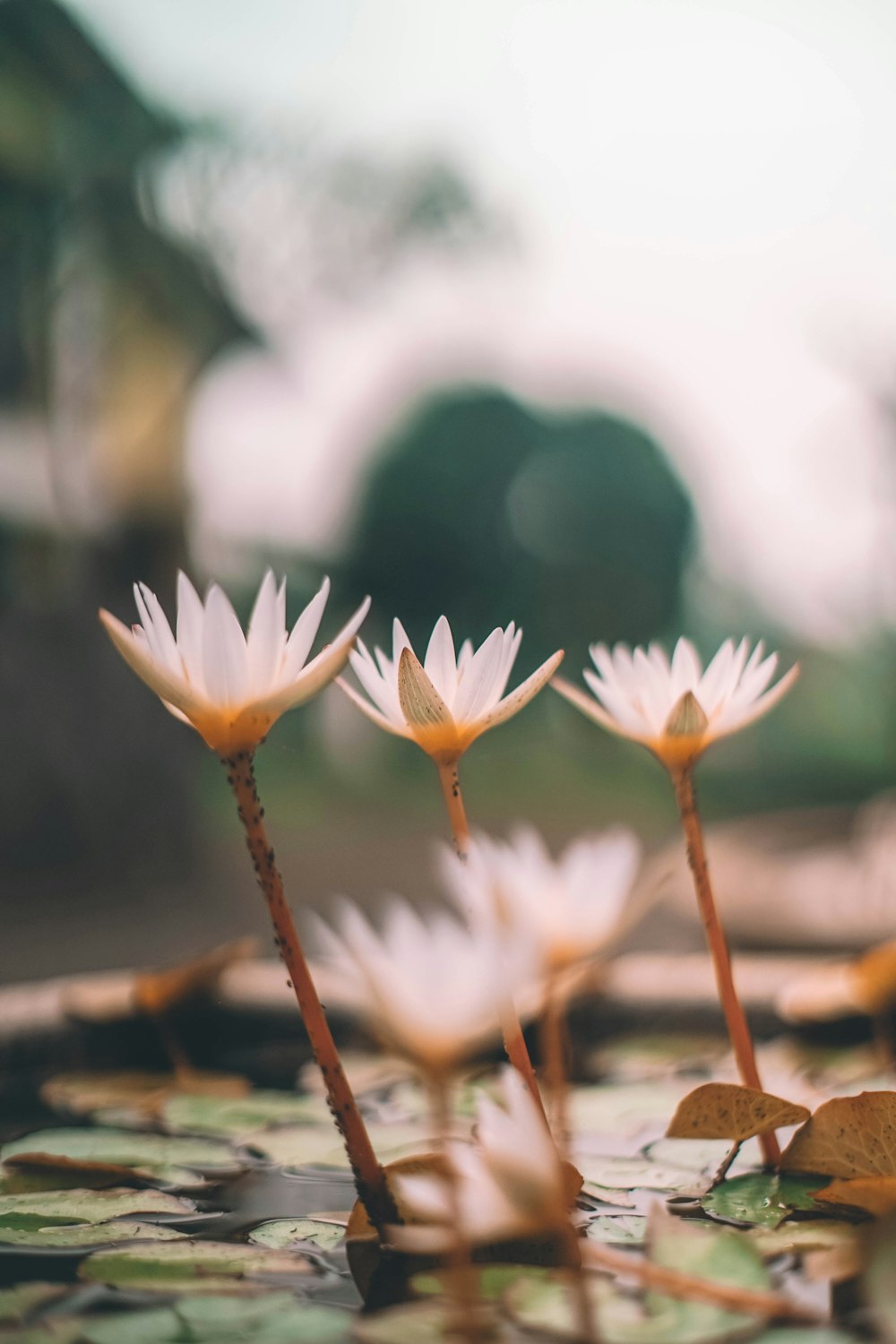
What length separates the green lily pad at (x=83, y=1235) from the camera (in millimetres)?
336

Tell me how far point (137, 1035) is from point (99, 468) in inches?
125

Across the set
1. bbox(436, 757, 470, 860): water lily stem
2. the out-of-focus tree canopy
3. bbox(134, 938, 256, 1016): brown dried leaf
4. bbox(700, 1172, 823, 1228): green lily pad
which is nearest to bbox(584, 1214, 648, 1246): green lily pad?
bbox(700, 1172, 823, 1228): green lily pad

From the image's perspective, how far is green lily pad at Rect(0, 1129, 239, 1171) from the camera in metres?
0.42

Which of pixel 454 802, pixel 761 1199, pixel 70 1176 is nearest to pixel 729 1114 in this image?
pixel 761 1199

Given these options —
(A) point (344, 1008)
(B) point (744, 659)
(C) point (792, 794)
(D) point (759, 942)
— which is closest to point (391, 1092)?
(A) point (344, 1008)

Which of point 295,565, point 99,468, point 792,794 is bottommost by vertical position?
point 792,794

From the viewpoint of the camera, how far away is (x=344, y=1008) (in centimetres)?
58

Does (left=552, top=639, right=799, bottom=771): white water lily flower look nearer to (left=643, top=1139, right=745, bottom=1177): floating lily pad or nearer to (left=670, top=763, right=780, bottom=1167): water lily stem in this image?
(left=670, top=763, right=780, bottom=1167): water lily stem

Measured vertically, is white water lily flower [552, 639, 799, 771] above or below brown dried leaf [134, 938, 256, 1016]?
above

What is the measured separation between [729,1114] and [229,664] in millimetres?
213

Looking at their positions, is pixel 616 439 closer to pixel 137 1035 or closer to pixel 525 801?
pixel 525 801

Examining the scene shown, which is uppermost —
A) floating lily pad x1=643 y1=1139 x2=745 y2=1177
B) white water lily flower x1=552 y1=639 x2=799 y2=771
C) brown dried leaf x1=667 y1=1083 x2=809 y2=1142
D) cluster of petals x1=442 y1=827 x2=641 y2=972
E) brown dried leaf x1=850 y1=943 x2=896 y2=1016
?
white water lily flower x1=552 y1=639 x2=799 y2=771

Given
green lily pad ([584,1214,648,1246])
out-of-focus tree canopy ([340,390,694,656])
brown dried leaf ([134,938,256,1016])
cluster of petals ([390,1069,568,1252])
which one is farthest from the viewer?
out-of-focus tree canopy ([340,390,694,656])

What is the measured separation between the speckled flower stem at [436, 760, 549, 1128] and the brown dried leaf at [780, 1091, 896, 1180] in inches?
3.7
